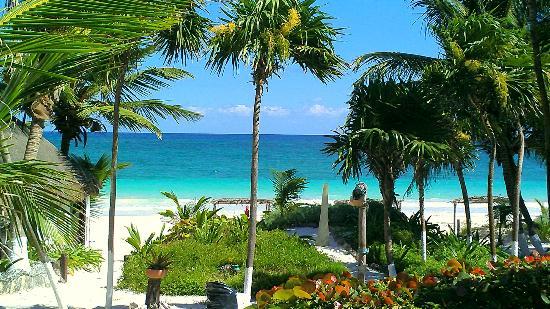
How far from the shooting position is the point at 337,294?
4.19 metres

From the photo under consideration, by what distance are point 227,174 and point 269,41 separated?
6073 cm

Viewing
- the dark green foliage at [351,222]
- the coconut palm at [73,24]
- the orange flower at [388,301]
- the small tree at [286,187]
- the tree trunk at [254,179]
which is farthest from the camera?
the small tree at [286,187]

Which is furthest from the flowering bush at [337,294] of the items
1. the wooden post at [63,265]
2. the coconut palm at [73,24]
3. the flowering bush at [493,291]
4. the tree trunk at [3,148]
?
the wooden post at [63,265]

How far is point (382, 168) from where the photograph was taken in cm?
1129

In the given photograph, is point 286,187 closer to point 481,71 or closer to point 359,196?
point 481,71

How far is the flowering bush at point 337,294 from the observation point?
4141 millimetres

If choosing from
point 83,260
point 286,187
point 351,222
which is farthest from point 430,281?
point 286,187

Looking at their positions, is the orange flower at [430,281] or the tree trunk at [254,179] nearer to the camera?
the orange flower at [430,281]

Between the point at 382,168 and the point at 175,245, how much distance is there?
573 centimetres

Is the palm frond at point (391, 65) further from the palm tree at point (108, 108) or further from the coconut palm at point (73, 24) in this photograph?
the coconut palm at point (73, 24)

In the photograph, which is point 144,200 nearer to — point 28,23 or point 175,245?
point 175,245

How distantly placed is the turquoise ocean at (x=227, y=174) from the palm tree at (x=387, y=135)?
87.6 feet

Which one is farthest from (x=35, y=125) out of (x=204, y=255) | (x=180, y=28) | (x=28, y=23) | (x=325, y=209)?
(x=28, y=23)

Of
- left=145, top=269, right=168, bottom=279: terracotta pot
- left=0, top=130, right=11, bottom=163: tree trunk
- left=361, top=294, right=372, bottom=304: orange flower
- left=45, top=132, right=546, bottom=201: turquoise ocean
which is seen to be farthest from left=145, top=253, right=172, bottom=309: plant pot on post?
left=45, top=132, right=546, bottom=201: turquoise ocean
